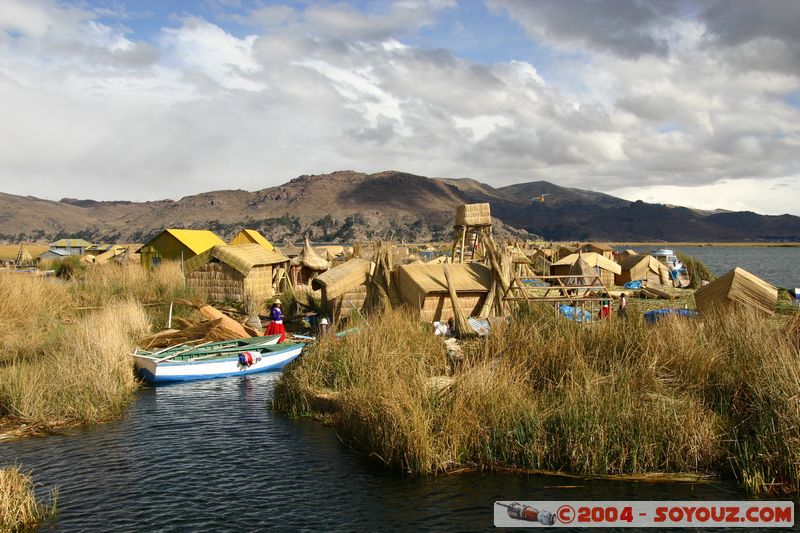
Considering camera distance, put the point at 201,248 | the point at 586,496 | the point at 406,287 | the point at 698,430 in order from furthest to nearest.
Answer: the point at 201,248
the point at 406,287
the point at 698,430
the point at 586,496

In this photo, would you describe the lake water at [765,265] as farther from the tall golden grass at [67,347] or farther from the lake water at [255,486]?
the lake water at [255,486]

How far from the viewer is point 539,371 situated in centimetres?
1077

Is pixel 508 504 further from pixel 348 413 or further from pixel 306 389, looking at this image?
pixel 306 389

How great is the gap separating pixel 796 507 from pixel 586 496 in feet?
7.82

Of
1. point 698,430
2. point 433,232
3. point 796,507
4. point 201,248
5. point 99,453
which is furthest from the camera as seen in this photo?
point 433,232

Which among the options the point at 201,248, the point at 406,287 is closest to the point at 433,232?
the point at 201,248

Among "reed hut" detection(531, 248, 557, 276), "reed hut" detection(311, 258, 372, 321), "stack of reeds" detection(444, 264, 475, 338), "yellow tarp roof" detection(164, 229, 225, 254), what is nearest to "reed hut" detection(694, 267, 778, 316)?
"stack of reeds" detection(444, 264, 475, 338)

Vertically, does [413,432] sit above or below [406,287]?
below

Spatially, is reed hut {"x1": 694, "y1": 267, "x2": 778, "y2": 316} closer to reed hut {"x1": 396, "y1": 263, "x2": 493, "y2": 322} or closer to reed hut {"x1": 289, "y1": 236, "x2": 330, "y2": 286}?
reed hut {"x1": 396, "y1": 263, "x2": 493, "y2": 322}

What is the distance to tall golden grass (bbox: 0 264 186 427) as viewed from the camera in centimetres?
1228

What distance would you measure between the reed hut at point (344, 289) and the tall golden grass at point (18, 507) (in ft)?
48.2

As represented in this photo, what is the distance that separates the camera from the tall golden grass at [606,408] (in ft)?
28.5

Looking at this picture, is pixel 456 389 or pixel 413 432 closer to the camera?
pixel 413 432

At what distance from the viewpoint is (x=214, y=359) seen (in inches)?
663
